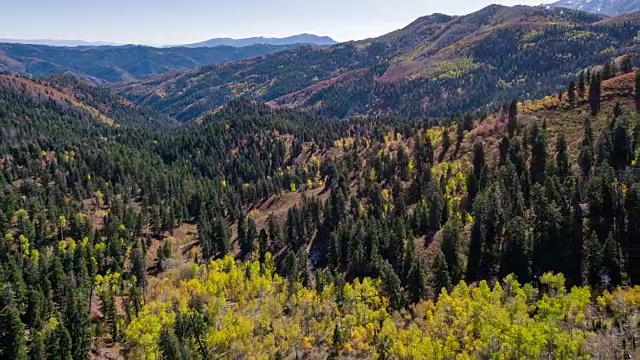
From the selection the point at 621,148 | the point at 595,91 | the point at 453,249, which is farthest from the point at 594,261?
the point at 595,91

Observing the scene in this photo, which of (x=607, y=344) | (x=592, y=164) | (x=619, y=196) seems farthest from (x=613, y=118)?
(x=607, y=344)

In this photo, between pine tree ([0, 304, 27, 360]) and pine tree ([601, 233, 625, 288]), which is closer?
pine tree ([0, 304, 27, 360])

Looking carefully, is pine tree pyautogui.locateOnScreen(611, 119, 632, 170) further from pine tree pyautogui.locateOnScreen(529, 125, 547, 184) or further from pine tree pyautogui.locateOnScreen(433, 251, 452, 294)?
pine tree pyautogui.locateOnScreen(433, 251, 452, 294)

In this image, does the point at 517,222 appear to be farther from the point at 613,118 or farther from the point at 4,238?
A: the point at 4,238

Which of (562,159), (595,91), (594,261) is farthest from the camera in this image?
(595,91)

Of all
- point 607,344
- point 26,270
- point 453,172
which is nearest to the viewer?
point 607,344

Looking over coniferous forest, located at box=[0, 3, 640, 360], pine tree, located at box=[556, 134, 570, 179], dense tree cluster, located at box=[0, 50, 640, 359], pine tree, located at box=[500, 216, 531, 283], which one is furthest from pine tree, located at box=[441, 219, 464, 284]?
pine tree, located at box=[556, 134, 570, 179]

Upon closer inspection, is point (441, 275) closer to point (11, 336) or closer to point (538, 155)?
point (538, 155)

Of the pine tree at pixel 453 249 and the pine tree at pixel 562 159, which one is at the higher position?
the pine tree at pixel 562 159

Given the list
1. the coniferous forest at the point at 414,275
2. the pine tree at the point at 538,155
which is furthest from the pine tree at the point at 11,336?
the pine tree at the point at 538,155

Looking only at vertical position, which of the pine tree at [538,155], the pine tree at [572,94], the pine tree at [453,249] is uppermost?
the pine tree at [572,94]

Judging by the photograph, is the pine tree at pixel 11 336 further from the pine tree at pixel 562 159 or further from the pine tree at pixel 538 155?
the pine tree at pixel 562 159
